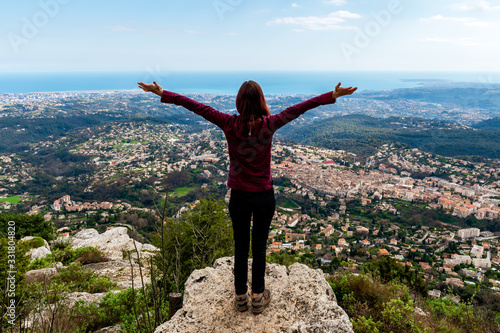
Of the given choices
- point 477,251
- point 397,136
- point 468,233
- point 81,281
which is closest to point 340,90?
point 81,281

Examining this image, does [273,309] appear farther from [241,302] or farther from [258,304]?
[241,302]

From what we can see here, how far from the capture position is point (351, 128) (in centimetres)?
8725

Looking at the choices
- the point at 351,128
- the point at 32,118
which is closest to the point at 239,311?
the point at 351,128

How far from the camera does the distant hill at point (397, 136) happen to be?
62984 millimetres

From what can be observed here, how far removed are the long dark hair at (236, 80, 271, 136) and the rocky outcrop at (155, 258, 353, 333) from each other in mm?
1566

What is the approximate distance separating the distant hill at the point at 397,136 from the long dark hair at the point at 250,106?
2653 inches

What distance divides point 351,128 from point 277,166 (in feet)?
156

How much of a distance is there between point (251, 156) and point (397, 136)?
275ft

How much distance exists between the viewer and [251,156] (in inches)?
74.9

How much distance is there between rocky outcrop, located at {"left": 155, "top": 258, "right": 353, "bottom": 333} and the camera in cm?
204

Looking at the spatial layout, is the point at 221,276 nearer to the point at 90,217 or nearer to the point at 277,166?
the point at 90,217

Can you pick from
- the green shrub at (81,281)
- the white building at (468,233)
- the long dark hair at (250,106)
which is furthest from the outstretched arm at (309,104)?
the white building at (468,233)

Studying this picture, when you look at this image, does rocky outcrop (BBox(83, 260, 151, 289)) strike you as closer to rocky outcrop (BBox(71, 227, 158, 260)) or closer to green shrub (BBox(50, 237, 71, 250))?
rocky outcrop (BBox(71, 227, 158, 260))

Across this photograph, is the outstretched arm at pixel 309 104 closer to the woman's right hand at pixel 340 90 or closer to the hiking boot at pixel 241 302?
the woman's right hand at pixel 340 90
